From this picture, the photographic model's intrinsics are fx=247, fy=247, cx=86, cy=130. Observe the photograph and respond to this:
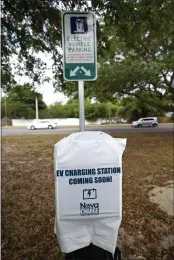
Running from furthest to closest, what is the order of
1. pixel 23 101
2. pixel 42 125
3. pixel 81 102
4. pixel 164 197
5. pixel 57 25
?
pixel 42 125 < pixel 23 101 < pixel 57 25 < pixel 164 197 < pixel 81 102

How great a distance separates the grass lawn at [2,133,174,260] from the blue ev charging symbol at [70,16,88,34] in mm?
2020

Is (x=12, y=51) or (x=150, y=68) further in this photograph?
(x=150, y=68)

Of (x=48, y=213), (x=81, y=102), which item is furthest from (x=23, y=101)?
(x=81, y=102)

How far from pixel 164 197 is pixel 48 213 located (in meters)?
1.81

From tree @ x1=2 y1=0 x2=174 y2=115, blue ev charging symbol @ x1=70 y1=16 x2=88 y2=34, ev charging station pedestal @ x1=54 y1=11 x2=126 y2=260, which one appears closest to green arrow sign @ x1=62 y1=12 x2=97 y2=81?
blue ev charging symbol @ x1=70 y1=16 x2=88 y2=34

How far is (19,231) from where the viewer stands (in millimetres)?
2689

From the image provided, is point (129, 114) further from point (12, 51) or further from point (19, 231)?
point (19, 231)

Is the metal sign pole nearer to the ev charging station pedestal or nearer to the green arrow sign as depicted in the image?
the green arrow sign

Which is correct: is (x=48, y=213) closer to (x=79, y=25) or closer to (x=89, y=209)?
(x=89, y=209)

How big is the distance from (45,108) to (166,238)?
4.21 metres

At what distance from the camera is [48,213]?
3051 mm

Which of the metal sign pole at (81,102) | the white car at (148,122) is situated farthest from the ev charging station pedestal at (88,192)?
the white car at (148,122)

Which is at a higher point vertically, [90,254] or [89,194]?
[89,194]

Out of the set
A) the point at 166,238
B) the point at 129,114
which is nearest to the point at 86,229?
the point at 166,238
